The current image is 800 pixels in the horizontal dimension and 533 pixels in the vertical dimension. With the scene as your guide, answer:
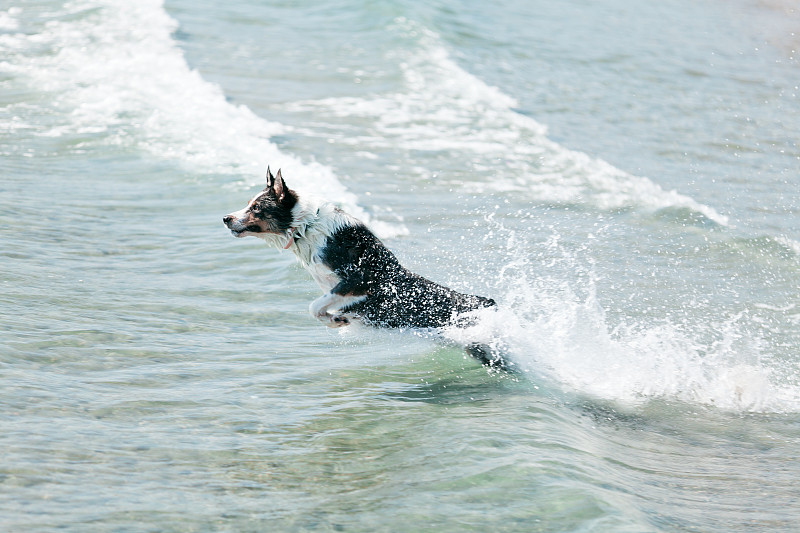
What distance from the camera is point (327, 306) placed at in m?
7.80

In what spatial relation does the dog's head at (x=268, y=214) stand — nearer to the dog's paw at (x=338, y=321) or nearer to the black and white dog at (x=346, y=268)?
the black and white dog at (x=346, y=268)

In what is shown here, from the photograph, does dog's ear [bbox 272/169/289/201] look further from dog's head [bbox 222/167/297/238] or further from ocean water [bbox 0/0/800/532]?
ocean water [bbox 0/0/800/532]

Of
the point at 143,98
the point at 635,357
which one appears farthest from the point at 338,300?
the point at 143,98

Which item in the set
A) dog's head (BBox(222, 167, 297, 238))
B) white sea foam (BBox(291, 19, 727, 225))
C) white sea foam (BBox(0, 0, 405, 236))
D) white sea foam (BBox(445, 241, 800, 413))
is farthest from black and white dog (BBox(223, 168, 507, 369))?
white sea foam (BBox(291, 19, 727, 225))

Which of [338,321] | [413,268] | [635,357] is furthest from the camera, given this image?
[413,268]

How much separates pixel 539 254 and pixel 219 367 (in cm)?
469

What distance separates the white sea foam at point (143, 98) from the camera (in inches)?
551

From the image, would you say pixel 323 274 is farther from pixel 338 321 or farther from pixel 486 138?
pixel 486 138

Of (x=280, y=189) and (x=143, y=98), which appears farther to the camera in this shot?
(x=143, y=98)

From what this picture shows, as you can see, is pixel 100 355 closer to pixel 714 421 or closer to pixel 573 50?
pixel 714 421

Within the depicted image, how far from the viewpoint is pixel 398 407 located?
7.07 m

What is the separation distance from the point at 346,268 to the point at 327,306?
0.37 m

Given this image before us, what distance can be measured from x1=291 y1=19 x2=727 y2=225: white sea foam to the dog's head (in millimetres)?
6063

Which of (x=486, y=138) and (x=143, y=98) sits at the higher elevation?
(x=143, y=98)
